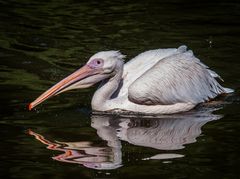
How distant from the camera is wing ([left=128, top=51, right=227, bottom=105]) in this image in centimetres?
789

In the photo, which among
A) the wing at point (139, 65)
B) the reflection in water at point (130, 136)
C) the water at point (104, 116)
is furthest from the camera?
the wing at point (139, 65)

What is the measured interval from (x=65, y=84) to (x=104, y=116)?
547 mm

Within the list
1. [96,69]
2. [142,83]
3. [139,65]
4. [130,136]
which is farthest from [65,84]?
[130,136]

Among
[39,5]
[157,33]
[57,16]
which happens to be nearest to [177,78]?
[157,33]

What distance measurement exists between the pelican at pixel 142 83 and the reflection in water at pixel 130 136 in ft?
0.58

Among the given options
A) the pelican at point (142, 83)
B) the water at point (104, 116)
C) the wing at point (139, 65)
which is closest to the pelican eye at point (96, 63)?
the pelican at point (142, 83)

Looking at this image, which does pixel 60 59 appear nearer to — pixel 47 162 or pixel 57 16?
pixel 57 16

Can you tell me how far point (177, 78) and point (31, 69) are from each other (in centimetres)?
230

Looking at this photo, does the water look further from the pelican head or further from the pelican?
the pelican head

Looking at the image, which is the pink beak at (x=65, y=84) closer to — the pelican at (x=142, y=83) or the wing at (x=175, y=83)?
the pelican at (x=142, y=83)

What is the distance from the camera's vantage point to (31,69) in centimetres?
966

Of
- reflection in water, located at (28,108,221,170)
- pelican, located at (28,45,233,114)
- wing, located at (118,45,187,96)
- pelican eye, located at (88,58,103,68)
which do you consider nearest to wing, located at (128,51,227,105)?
pelican, located at (28,45,233,114)

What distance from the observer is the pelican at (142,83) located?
311 inches

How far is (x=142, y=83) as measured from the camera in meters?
7.84
